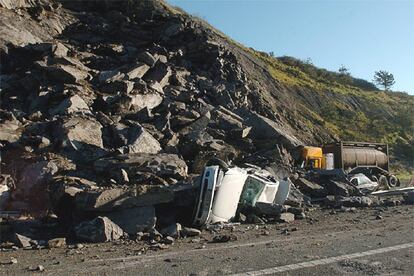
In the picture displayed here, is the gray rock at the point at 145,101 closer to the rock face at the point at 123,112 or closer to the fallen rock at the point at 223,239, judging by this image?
the rock face at the point at 123,112

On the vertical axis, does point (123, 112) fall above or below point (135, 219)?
above

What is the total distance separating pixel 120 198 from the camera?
8906 mm

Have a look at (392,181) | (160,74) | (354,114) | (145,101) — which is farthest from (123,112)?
(354,114)

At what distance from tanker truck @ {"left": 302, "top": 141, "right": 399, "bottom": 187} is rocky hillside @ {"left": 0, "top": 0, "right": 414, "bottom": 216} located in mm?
1137

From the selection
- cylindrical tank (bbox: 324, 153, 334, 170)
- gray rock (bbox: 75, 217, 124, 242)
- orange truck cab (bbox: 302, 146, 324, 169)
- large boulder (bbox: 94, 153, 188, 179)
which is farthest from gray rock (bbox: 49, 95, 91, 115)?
cylindrical tank (bbox: 324, 153, 334, 170)

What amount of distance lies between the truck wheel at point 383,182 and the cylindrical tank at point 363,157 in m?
0.90

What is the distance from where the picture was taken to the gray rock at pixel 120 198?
870cm

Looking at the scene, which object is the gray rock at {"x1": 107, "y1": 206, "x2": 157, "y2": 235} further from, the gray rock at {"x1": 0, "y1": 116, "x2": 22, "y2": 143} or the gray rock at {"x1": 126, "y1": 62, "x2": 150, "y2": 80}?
the gray rock at {"x1": 126, "y1": 62, "x2": 150, "y2": 80}

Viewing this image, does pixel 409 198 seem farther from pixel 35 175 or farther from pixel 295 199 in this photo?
pixel 35 175

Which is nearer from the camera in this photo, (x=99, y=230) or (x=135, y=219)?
(x=99, y=230)

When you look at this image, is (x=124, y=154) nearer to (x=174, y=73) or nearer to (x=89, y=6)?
(x=174, y=73)

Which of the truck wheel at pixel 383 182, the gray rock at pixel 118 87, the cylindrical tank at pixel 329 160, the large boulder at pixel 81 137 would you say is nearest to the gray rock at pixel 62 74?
the gray rock at pixel 118 87

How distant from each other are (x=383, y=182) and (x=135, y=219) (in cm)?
1723

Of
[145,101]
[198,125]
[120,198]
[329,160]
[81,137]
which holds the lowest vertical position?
[120,198]
